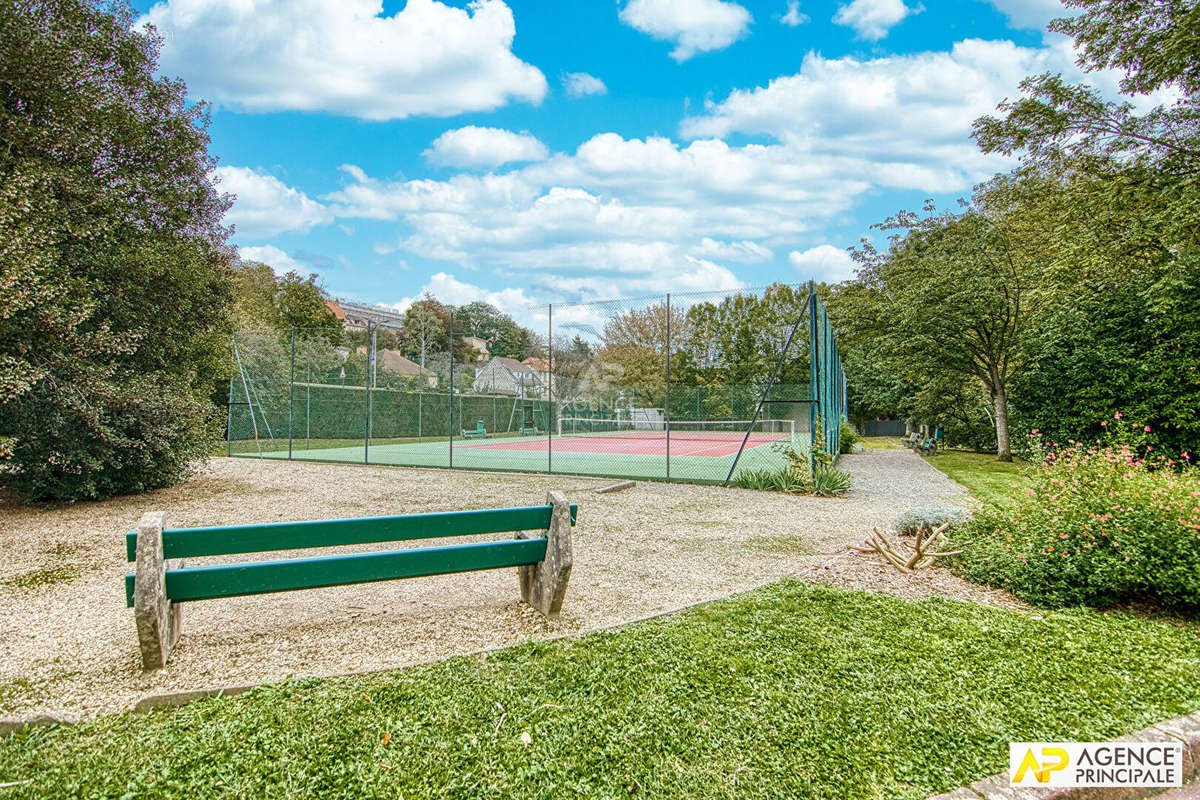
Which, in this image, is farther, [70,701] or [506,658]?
[506,658]

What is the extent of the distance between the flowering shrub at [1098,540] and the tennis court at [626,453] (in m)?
5.89

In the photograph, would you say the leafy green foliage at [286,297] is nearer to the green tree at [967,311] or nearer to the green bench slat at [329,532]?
the green tree at [967,311]

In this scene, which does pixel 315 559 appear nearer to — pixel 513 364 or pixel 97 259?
pixel 97 259

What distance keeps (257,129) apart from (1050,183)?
18.0m

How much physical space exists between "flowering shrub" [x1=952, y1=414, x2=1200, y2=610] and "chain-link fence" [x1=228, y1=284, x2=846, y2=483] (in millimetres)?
4882

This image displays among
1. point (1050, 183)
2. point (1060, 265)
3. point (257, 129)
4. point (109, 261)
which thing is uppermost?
point (257, 129)

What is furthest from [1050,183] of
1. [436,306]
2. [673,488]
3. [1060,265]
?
[436,306]

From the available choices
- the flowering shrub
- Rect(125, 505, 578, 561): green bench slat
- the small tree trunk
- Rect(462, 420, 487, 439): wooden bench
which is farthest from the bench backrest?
Rect(462, 420, 487, 439): wooden bench

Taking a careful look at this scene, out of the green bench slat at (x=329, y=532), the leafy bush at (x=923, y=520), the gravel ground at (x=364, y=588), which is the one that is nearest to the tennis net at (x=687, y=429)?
the gravel ground at (x=364, y=588)

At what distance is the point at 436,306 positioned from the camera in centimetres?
5666

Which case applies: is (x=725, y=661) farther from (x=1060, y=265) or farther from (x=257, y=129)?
(x=257, y=129)

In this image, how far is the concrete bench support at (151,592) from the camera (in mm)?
2607

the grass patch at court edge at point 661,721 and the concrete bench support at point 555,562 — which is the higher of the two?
the concrete bench support at point 555,562

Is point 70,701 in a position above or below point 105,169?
below
